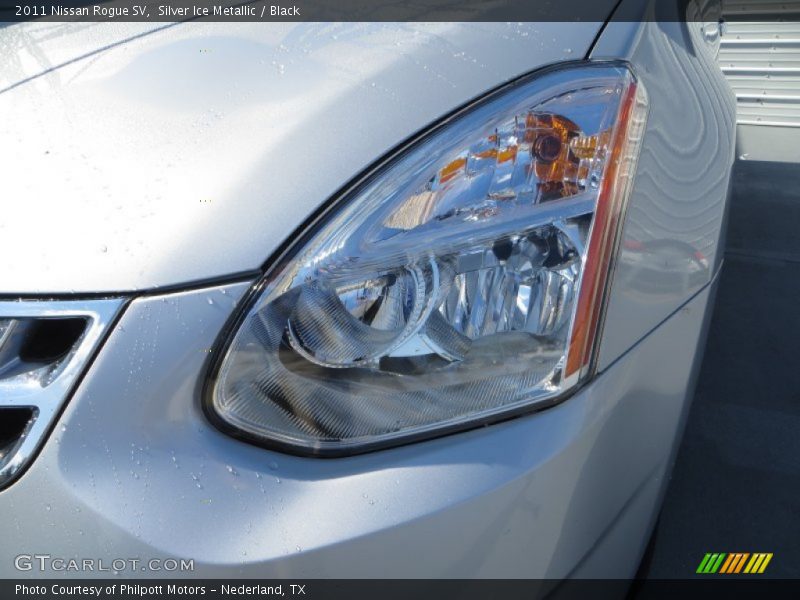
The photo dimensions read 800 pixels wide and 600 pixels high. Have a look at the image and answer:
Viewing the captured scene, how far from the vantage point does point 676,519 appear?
225cm

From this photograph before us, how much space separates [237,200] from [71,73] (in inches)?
20.9

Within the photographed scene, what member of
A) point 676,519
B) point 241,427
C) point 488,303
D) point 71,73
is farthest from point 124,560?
point 676,519

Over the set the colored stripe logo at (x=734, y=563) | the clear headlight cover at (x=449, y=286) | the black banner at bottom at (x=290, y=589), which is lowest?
the colored stripe logo at (x=734, y=563)

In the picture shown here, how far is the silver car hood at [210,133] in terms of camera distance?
3.44 ft

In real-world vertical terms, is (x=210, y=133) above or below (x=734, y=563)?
above

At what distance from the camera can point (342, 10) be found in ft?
4.79

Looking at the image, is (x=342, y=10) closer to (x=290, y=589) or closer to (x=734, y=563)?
(x=290, y=589)

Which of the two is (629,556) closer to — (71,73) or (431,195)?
(431,195)

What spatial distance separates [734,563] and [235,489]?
1617 millimetres

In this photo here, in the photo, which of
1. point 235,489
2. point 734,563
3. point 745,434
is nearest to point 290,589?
point 235,489

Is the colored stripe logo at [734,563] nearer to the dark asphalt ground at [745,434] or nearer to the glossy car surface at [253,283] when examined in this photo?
the dark asphalt ground at [745,434]

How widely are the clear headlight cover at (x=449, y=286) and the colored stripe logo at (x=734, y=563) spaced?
4.27ft

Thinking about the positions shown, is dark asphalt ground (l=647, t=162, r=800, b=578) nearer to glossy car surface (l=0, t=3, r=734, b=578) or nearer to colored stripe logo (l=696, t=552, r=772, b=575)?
colored stripe logo (l=696, t=552, r=772, b=575)

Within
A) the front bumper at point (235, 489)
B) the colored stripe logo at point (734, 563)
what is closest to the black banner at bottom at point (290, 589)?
the front bumper at point (235, 489)
